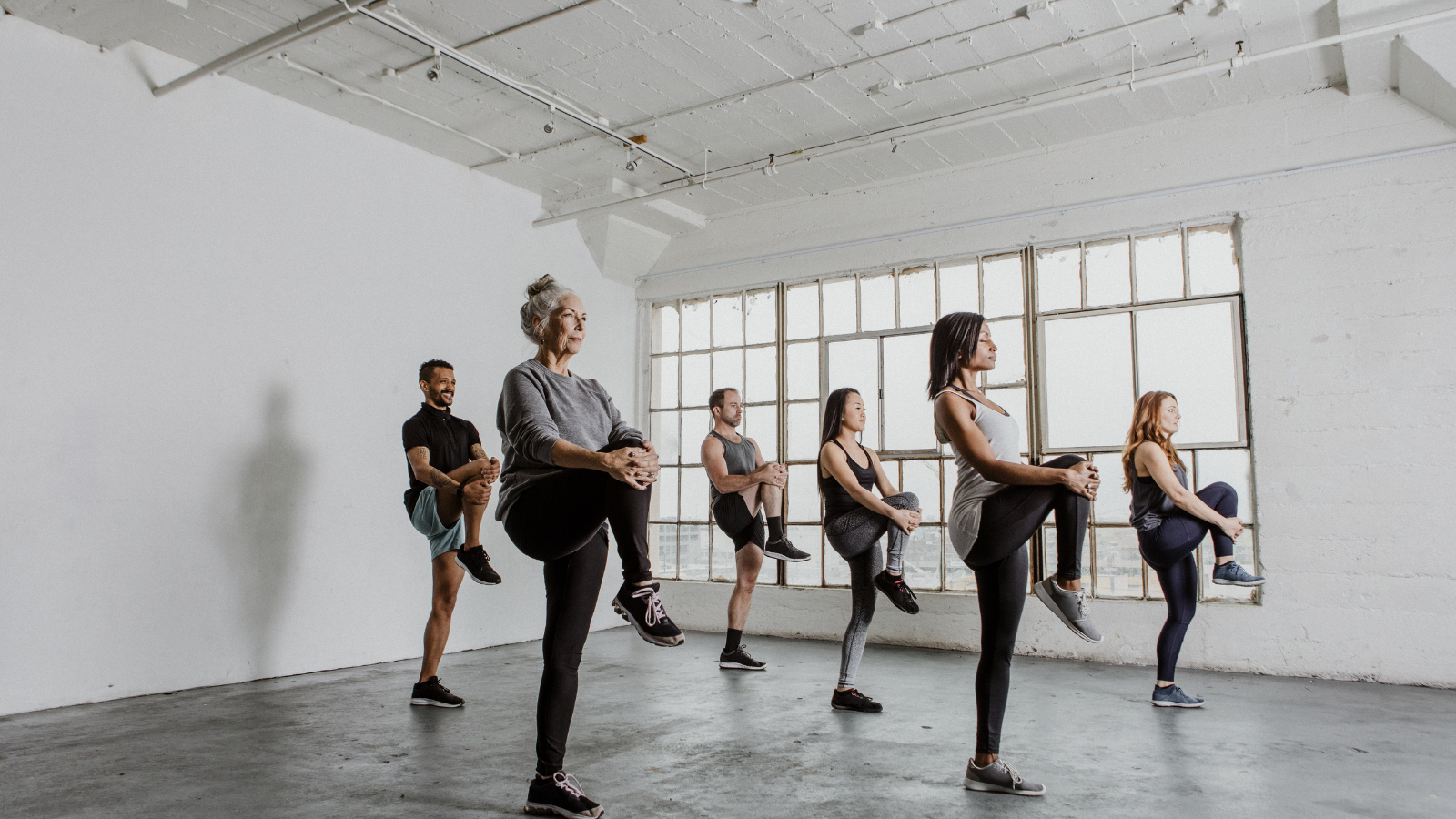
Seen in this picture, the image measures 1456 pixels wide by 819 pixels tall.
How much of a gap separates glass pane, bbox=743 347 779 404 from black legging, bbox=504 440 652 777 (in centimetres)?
458

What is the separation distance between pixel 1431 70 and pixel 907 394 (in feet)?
11.3

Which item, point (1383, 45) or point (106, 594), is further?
point (1383, 45)

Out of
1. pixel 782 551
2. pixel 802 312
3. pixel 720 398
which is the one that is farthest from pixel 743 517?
pixel 802 312

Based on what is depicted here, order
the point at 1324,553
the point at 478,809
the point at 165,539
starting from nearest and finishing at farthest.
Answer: the point at 478,809 < the point at 165,539 < the point at 1324,553

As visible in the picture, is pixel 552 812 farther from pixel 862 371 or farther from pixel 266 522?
pixel 862 371

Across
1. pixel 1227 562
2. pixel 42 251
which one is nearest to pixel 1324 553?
pixel 1227 562

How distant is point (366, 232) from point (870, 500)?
3.73 metres

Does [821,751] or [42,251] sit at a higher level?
[42,251]

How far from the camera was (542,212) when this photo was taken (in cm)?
718

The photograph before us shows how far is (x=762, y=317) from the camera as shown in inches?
288

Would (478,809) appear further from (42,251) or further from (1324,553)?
(1324,553)

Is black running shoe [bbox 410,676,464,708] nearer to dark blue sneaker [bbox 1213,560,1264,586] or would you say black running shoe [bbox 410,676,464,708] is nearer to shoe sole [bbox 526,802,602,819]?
shoe sole [bbox 526,802,602,819]

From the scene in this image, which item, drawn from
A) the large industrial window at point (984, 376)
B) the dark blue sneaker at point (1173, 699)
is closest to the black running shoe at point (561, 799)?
the dark blue sneaker at point (1173, 699)

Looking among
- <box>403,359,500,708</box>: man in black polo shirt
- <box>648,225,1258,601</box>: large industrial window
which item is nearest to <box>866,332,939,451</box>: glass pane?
<box>648,225,1258,601</box>: large industrial window
